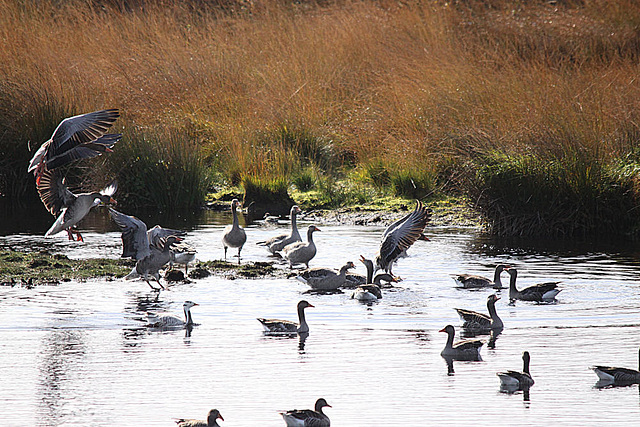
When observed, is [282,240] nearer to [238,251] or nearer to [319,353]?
[238,251]

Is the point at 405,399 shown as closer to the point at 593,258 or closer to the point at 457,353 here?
the point at 457,353

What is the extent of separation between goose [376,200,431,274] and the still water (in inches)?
14.9

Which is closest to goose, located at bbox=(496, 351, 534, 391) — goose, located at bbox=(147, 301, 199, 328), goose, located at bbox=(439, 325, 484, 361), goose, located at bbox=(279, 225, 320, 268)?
goose, located at bbox=(439, 325, 484, 361)

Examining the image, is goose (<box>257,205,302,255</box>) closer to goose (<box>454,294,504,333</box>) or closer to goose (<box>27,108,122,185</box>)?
goose (<box>27,108,122,185</box>)

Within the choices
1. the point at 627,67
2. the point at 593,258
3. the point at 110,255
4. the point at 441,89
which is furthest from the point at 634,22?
the point at 110,255

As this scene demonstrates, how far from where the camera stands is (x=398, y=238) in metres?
13.0

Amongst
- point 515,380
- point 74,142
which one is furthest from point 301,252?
point 515,380

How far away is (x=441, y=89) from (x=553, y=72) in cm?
261

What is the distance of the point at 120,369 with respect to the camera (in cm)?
871

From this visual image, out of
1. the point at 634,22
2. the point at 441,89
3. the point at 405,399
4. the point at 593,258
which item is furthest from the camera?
the point at 634,22

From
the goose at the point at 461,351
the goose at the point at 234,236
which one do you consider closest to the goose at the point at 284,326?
the goose at the point at 461,351

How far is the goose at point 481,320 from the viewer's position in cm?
1018

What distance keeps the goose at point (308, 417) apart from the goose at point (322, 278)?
4669 mm

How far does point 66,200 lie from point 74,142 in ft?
4.12
